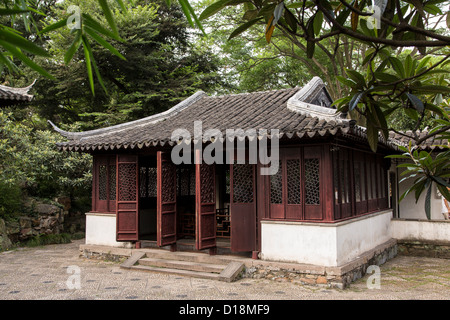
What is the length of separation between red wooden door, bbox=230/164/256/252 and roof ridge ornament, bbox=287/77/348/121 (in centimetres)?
142

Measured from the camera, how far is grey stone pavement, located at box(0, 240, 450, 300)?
623 cm

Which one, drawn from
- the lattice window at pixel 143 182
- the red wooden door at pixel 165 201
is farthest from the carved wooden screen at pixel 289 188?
the lattice window at pixel 143 182

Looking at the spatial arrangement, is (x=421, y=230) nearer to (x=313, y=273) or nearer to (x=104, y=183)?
(x=313, y=273)

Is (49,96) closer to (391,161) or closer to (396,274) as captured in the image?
(391,161)

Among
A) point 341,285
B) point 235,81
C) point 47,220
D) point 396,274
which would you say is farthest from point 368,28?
point 235,81

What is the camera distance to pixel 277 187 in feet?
24.5

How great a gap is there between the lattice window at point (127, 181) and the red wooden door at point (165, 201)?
104cm

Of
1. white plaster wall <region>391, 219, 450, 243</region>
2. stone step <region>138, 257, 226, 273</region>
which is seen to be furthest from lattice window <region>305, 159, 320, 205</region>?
white plaster wall <region>391, 219, 450, 243</region>

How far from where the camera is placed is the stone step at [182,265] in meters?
7.60

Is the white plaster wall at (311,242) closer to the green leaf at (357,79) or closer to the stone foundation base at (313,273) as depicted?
the stone foundation base at (313,273)

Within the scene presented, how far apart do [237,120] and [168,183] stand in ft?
6.20

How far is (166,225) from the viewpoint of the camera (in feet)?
27.0

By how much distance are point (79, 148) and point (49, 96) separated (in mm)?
8353

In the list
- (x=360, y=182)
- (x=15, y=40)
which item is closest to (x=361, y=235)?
(x=360, y=182)
